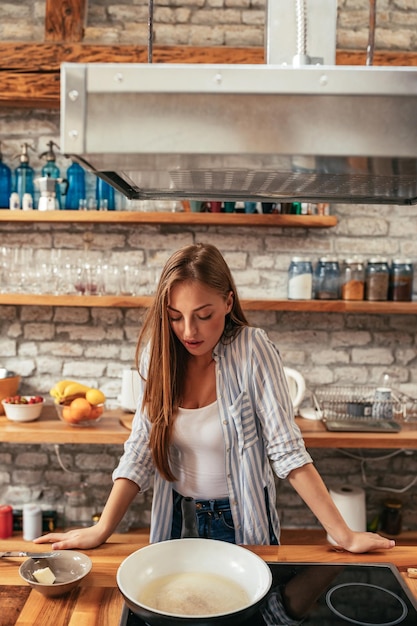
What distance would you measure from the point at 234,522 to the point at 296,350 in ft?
6.13

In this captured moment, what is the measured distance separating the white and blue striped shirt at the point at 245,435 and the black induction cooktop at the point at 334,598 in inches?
14.9

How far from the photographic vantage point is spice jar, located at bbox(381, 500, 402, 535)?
350 centimetres

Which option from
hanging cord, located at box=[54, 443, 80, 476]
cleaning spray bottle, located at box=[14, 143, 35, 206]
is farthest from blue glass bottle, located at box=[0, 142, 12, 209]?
hanging cord, located at box=[54, 443, 80, 476]

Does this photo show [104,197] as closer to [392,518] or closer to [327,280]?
[327,280]

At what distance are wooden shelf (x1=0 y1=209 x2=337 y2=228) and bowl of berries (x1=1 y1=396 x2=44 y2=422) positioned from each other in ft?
3.11

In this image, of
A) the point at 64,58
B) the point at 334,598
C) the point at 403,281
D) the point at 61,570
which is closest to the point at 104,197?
the point at 64,58

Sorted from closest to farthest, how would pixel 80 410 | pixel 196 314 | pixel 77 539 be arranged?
pixel 77 539, pixel 196 314, pixel 80 410

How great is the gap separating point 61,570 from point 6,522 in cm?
219

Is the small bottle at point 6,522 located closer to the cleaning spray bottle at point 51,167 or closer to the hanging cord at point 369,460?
the cleaning spray bottle at point 51,167

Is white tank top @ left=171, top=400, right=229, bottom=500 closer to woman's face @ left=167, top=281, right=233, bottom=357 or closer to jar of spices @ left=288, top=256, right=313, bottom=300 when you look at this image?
woman's face @ left=167, top=281, right=233, bottom=357

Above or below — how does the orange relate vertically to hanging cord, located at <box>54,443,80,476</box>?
above

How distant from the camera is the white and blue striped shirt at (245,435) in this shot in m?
1.80

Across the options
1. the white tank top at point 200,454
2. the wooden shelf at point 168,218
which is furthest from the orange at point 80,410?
the white tank top at point 200,454

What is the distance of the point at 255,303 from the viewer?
3.34 metres
